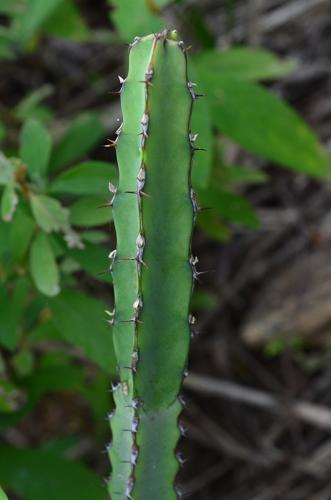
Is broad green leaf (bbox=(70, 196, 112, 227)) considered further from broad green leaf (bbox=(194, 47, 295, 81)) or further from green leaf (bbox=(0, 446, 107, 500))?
broad green leaf (bbox=(194, 47, 295, 81))

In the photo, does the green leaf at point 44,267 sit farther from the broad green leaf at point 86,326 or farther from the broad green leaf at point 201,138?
the broad green leaf at point 201,138

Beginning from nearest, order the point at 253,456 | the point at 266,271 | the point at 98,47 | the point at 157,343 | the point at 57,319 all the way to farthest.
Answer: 1. the point at 157,343
2. the point at 57,319
3. the point at 253,456
4. the point at 266,271
5. the point at 98,47

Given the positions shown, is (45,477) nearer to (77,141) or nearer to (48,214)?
(48,214)

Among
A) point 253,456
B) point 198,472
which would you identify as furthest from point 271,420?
point 198,472

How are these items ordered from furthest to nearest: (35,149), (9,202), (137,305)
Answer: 1. (35,149)
2. (9,202)
3. (137,305)

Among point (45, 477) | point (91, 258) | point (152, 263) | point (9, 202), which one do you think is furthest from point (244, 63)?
point (152, 263)

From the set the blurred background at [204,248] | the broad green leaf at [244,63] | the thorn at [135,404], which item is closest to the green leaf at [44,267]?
the blurred background at [204,248]

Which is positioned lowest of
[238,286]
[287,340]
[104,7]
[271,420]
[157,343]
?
[157,343]

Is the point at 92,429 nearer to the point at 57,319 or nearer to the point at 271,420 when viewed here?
the point at 271,420
